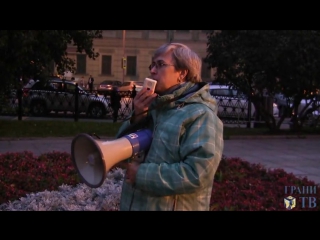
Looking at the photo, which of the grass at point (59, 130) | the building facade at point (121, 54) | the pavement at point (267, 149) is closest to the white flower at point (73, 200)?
the pavement at point (267, 149)

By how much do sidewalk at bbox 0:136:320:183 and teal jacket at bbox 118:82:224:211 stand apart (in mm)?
6980

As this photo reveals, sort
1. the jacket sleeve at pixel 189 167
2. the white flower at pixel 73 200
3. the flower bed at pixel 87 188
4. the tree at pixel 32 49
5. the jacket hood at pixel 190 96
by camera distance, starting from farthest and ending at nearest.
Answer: the tree at pixel 32 49 < the flower bed at pixel 87 188 < the white flower at pixel 73 200 < the jacket hood at pixel 190 96 < the jacket sleeve at pixel 189 167

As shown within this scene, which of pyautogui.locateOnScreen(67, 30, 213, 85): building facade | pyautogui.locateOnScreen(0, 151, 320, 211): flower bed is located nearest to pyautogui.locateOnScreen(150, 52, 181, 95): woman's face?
pyautogui.locateOnScreen(0, 151, 320, 211): flower bed

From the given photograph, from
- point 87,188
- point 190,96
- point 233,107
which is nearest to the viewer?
point 190,96

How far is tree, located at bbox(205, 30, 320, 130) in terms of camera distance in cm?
1439

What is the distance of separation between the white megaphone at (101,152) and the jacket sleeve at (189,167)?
0.37 feet

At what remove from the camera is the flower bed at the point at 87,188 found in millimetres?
5419

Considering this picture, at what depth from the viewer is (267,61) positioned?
14562mm

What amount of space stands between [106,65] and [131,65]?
232cm

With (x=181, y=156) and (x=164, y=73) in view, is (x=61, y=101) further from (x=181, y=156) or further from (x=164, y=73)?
(x=181, y=156)

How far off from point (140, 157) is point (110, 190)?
2.99 m

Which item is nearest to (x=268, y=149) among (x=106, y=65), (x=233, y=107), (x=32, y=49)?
(x=32, y=49)

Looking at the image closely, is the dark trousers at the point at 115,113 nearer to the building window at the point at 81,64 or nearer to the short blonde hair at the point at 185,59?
the short blonde hair at the point at 185,59

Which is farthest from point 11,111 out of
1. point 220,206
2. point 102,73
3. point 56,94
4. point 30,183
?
point 102,73
